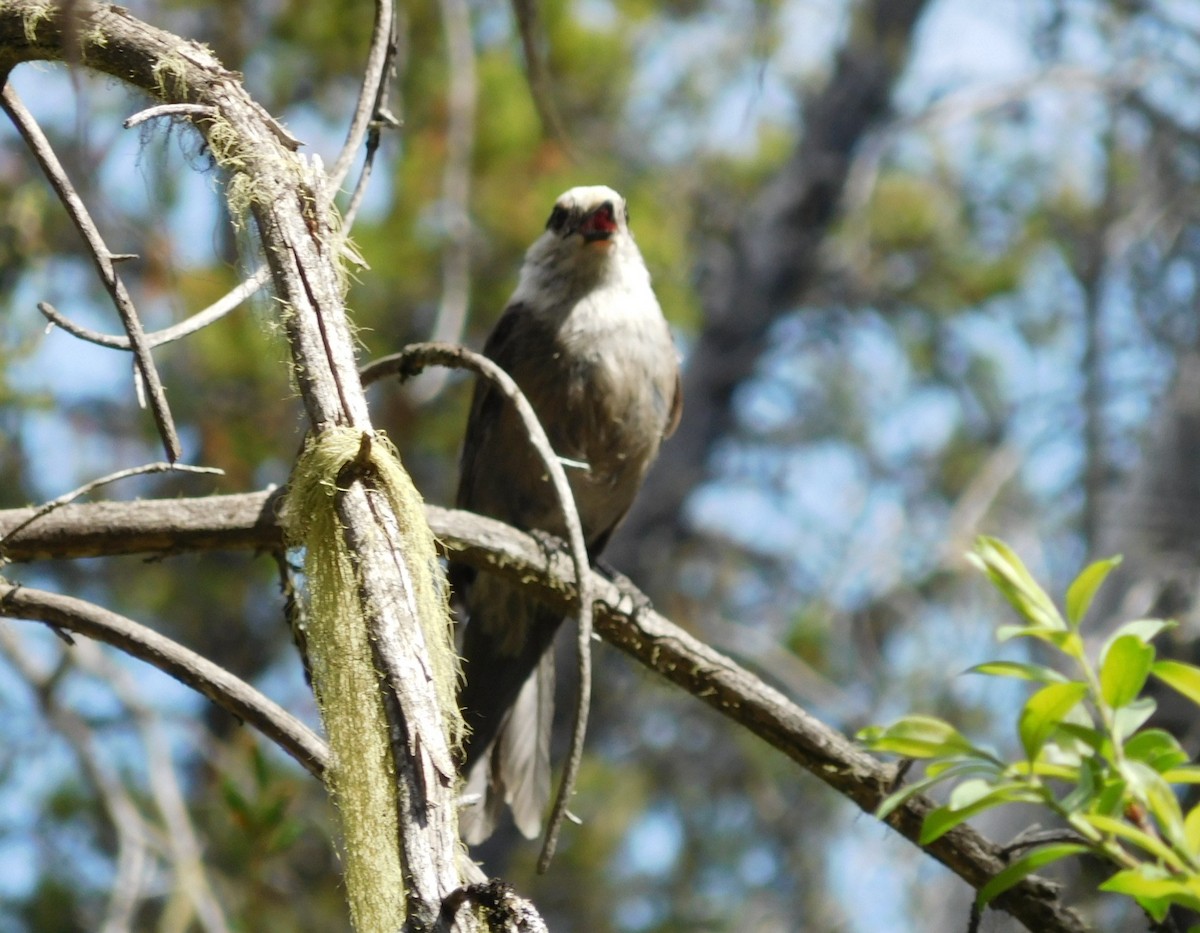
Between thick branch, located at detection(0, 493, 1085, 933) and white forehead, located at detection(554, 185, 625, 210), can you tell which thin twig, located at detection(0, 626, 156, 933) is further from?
white forehead, located at detection(554, 185, 625, 210)

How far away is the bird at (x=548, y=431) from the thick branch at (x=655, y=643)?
4.09 ft

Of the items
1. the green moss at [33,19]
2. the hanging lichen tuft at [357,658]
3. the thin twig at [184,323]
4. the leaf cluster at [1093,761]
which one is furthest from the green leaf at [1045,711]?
the green moss at [33,19]

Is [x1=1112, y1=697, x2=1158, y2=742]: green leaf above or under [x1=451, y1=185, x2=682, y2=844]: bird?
under

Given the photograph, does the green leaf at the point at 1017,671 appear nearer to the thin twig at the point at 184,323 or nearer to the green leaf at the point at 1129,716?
the green leaf at the point at 1129,716

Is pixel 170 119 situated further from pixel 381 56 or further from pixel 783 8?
pixel 783 8

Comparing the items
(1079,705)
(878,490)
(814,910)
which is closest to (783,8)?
(878,490)

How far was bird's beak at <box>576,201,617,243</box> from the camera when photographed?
3977 millimetres

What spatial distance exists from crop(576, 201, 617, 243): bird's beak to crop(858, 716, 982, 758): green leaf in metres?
2.67

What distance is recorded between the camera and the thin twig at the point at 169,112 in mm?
1446

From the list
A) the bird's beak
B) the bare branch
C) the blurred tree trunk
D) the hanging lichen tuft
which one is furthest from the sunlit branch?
the blurred tree trunk

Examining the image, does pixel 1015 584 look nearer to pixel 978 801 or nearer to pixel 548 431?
pixel 978 801

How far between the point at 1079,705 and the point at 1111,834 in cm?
16

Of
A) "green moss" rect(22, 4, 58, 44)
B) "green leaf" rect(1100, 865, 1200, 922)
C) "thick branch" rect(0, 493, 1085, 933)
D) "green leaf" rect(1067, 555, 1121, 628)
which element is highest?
"green moss" rect(22, 4, 58, 44)

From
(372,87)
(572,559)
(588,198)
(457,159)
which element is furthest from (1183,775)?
(588,198)
